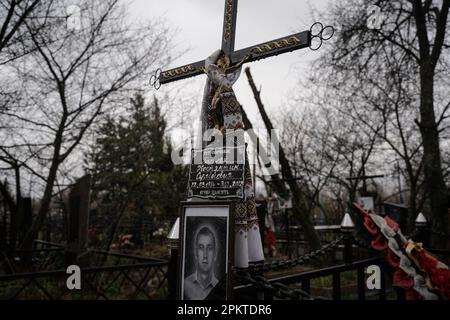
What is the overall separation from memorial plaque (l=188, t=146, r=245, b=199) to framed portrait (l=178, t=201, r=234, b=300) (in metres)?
0.13

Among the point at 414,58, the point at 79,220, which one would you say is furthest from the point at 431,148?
the point at 79,220

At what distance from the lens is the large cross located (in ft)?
11.0

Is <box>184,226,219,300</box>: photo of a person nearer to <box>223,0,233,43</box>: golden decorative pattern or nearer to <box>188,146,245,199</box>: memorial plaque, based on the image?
<box>188,146,245,199</box>: memorial plaque

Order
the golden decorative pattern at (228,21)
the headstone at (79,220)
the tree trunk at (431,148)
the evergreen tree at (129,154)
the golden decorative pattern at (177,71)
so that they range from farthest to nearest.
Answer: the evergreen tree at (129,154), the tree trunk at (431,148), the headstone at (79,220), the golden decorative pattern at (177,71), the golden decorative pattern at (228,21)

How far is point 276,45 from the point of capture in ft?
11.6

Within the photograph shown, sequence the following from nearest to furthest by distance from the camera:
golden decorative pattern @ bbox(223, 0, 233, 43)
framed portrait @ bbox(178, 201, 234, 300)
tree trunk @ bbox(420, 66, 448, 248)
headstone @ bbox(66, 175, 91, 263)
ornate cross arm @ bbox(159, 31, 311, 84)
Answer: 1. framed portrait @ bbox(178, 201, 234, 300)
2. ornate cross arm @ bbox(159, 31, 311, 84)
3. golden decorative pattern @ bbox(223, 0, 233, 43)
4. headstone @ bbox(66, 175, 91, 263)
5. tree trunk @ bbox(420, 66, 448, 248)

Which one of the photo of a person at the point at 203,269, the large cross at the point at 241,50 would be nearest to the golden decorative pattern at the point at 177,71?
the large cross at the point at 241,50

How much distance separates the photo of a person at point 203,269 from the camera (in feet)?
10.6

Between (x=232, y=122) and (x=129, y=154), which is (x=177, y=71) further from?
(x=129, y=154)

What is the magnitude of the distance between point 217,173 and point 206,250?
28.8 inches

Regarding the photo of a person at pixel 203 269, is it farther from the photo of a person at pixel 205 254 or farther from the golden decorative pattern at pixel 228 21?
the golden decorative pattern at pixel 228 21

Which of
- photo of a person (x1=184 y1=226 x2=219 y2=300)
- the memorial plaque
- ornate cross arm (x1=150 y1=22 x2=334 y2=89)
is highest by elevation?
ornate cross arm (x1=150 y1=22 x2=334 y2=89)

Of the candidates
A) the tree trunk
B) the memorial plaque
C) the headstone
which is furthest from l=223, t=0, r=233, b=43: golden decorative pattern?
the tree trunk
